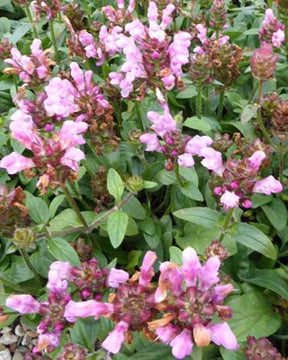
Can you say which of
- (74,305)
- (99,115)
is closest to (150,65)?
(99,115)

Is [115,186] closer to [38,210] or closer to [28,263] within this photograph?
→ [38,210]

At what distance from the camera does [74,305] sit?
1749mm

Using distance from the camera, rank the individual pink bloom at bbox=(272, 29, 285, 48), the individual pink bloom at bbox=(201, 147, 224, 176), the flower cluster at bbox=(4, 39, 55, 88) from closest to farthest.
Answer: the individual pink bloom at bbox=(201, 147, 224, 176) < the flower cluster at bbox=(4, 39, 55, 88) < the individual pink bloom at bbox=(272, 29, 285, 48)

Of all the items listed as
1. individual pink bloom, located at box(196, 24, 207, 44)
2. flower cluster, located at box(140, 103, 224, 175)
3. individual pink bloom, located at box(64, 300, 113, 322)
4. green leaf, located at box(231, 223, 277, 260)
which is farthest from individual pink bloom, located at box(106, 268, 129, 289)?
individual pink bloom, located at box(196, 24, 207, 44)

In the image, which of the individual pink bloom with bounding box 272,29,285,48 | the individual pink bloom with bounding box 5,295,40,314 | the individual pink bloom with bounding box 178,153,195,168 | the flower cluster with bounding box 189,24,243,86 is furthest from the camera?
the individual pink bloom with bounding box 272,29,285,48

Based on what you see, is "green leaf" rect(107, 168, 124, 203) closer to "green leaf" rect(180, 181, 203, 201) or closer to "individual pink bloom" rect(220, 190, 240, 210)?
"green leaf" rect(180, 181, 203, 201)

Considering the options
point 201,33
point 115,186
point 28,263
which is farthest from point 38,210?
point 201,33

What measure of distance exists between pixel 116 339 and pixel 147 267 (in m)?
0.27

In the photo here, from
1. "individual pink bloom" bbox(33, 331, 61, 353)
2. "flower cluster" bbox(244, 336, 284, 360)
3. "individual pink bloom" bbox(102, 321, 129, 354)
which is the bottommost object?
"flower cluster" bbox(244, 336, 284, 360)

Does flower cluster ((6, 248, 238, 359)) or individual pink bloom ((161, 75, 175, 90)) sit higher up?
individual pink bloom ((161, 75, 175, 90))

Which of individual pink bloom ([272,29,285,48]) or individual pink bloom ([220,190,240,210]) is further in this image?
individual pink bloom ([272,29,285,48])

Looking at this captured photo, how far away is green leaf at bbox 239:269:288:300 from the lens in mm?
2251

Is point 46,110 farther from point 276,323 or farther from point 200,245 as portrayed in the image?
point 276,323

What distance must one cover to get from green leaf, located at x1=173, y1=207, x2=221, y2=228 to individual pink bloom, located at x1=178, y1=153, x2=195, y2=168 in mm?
208
